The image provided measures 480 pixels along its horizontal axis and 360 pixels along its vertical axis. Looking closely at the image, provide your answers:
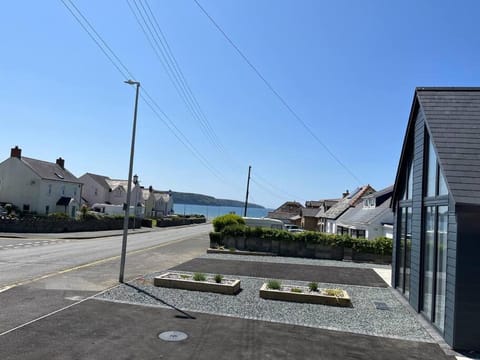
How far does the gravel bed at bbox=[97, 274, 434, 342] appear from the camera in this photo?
988cm

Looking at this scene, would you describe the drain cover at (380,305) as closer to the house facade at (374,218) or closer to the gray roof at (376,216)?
the house facade at (374,218)

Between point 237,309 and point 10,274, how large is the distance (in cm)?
934

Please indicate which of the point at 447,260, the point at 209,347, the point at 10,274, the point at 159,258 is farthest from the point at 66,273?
the point at 447,260

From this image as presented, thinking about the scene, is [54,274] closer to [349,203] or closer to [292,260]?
[292,260]

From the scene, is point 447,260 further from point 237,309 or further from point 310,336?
point 237,309

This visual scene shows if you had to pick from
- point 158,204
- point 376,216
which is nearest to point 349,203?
point 376,216

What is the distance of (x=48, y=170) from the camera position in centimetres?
5509

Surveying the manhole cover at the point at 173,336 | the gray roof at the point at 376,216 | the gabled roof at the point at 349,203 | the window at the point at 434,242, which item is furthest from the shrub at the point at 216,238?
the gabled roof at the point at 349,203

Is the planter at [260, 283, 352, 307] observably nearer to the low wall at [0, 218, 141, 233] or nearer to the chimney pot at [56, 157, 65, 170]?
the low wall at [0, 218, 141, 233]

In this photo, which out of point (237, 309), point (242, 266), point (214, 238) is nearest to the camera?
point (237, 309)

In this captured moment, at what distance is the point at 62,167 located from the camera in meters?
60.7

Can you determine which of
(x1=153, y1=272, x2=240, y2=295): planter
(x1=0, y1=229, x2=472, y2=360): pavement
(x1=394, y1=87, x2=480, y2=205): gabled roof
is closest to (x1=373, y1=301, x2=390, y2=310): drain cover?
(x1=0, y1=229, x2=472, y2=360): pavement

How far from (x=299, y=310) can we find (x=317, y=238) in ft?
46.6

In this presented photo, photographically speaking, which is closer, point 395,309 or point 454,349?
point 454,349
